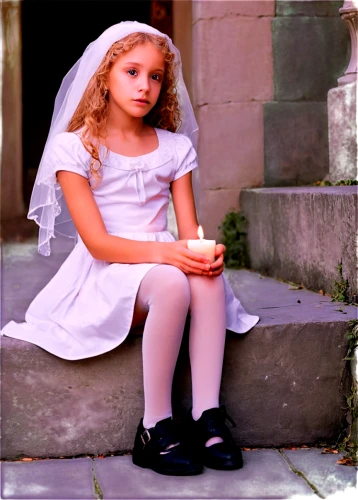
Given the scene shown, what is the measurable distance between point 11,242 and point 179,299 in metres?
5.06

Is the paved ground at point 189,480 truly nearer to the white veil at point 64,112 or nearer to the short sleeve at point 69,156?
the white veil at point 64,112

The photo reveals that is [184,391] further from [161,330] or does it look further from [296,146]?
[296,146]

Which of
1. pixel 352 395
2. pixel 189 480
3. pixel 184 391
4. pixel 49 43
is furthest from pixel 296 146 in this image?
pixel 49 43

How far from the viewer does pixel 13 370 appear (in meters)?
2.69

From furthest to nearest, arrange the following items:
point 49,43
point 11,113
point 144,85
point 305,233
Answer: point 49,43
point 11,113
point 305,233
point 144,85

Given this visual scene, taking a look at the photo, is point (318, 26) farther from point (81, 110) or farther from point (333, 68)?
point (81, 110)

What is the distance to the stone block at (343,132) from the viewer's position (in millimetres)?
3979

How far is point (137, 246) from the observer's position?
2633 mm

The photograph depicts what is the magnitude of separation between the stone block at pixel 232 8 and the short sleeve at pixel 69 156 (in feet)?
6.94

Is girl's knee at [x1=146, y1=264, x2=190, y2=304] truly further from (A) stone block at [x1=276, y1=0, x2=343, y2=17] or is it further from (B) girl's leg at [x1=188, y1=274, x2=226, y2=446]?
(A) stone block at [x1=276, y1=0, x2=343, y2=17]

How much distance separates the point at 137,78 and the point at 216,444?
1.24 meters

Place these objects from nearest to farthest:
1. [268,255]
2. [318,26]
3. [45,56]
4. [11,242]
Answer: [268,255] → [318,26] → [11,242] → [45,56]

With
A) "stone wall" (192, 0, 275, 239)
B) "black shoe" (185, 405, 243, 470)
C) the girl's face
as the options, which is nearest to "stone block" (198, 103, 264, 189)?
"stone wall" (192, 0, 275, 239)

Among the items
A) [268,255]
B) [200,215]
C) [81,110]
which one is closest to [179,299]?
[81,110]
